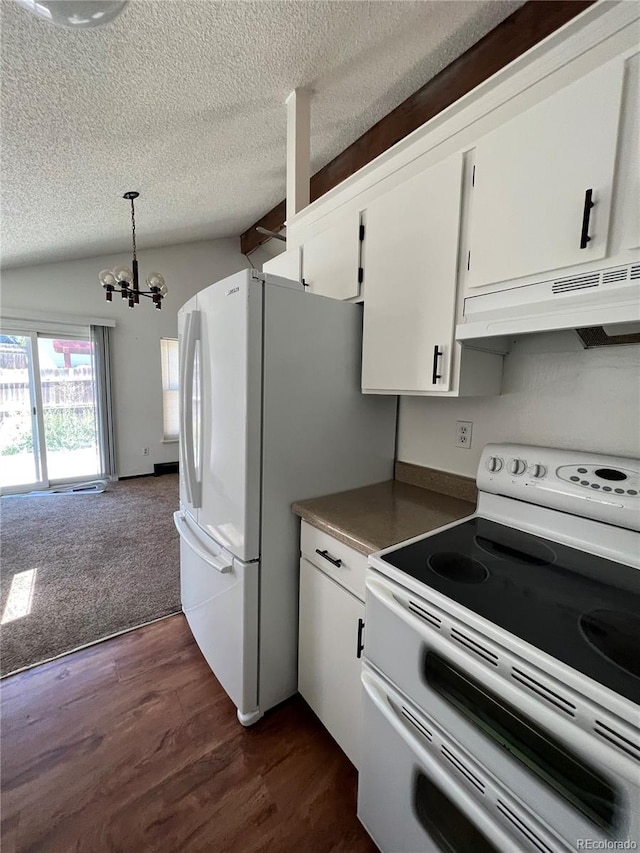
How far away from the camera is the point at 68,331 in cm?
443

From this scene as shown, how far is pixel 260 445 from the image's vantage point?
129cm

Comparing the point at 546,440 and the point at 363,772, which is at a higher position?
the point at 546,440

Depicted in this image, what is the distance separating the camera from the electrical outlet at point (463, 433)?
4.95ft

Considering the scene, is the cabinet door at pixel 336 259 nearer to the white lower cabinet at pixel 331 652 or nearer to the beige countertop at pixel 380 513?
the beige countertop at pixel 380 513

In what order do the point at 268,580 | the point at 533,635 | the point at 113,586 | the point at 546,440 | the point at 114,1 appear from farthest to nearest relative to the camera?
the point at 113,586 < the point at 268,580 < the point at 546,440 < the point at 114,1 < the point at 533,635

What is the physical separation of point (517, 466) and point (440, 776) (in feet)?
2.92

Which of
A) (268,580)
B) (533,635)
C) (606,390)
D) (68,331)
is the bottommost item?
(268,580)

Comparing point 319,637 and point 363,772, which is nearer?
point 363,772

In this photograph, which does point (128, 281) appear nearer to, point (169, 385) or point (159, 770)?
point (169, 385)

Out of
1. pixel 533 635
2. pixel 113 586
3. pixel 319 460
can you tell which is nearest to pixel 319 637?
pixel 319 460

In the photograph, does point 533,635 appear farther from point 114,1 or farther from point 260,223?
point 260,223

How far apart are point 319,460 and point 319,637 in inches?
27.6

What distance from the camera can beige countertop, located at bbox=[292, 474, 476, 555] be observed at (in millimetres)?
1130

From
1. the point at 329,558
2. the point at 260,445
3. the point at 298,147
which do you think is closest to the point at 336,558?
the point at 329,558
